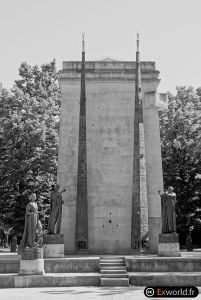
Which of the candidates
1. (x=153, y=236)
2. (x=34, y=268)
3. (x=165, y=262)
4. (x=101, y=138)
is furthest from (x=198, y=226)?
(x=34, y=268)

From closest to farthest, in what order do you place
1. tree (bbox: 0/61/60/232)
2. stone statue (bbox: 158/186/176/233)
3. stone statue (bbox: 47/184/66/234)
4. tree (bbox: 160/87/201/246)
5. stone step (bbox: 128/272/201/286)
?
stone step (bbox: 128/272/201/286) → stone statue (bbox: 158/186/176/233) → stone statue (bbox: 47/184/66/234) → tree (bbox: 0/61/60/232) → tree (bbox: 160/87/201/246)

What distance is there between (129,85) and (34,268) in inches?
520

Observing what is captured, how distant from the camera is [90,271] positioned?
59.6 ft

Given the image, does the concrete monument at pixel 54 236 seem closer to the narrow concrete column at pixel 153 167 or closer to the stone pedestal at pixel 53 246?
the stone pedestal at pixel 53 246

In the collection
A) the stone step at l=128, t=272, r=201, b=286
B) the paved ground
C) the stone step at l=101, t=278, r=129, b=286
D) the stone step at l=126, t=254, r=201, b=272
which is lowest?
the paved ground

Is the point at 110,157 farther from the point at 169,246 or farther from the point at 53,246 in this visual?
the point at 169,246

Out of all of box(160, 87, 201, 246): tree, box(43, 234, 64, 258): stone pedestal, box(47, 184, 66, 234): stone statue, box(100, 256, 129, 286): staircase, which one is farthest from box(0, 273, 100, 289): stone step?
box(160, 87, 201, 246): tree

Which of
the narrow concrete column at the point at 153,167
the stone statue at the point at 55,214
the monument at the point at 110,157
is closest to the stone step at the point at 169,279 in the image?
the stone statue at the point at 55,214

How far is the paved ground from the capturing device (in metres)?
13.6

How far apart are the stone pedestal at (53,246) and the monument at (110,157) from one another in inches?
132

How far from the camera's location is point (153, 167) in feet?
84.3

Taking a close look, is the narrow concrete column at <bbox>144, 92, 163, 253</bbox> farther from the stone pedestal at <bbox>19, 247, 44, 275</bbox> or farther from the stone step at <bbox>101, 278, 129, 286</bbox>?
the stone pedestal at <bbox>19, 247, 44, 275</bbox>

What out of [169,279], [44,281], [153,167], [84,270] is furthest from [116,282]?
[153,167]

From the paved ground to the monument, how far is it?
26.1 feet
